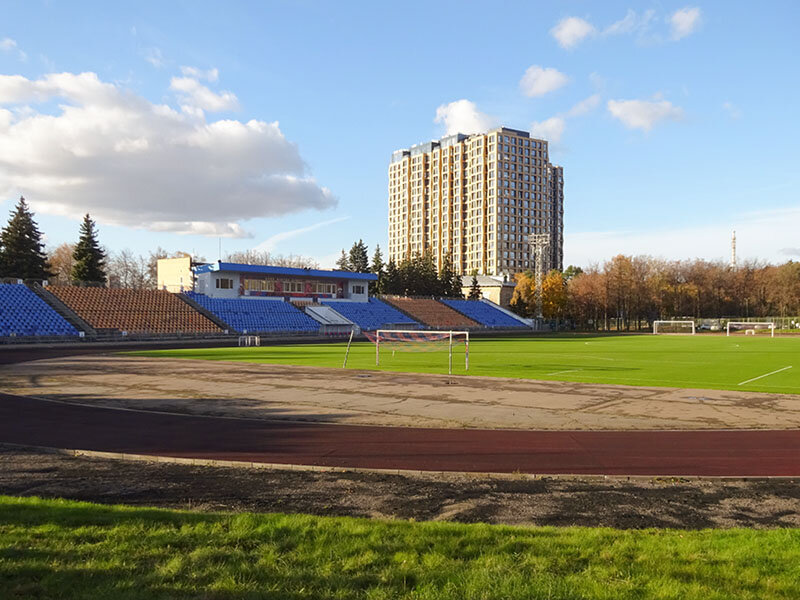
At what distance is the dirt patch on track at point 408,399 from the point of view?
1385cm

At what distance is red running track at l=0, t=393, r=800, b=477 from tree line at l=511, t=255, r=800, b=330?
89852 millimetres

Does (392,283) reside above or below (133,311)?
above

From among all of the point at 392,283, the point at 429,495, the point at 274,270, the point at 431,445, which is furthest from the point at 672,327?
the point at 429,495

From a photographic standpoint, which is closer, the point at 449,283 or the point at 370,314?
the point at 370,314

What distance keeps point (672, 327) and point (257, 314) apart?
209ft

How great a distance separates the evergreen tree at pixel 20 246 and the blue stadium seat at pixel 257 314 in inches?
719

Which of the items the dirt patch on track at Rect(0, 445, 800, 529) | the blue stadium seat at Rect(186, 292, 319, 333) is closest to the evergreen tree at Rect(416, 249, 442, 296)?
the blue stadium seat at Rect(186, 292, 319, 333)

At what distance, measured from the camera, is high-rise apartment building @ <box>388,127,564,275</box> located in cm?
16238

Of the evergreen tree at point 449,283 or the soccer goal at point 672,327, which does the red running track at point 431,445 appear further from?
the evergreen tree at point 449,283

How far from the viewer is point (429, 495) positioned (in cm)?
786

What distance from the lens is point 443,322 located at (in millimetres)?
81188

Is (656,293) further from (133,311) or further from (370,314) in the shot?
(133,311)

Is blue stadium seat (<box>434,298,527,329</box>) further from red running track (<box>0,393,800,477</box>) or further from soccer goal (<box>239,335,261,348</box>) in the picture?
red running track (<box>0,393,800,477</box>)

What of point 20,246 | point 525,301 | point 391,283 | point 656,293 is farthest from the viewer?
point 525,301
